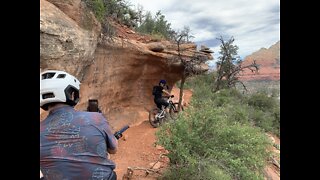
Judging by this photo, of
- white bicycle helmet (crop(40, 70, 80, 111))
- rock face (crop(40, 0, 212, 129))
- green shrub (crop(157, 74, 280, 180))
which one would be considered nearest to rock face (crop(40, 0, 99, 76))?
rock face (crop(40, 0, 212, 129))

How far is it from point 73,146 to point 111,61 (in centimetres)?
758

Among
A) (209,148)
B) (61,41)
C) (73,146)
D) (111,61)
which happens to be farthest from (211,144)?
(73,146)

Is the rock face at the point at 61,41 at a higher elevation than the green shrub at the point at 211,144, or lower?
higher

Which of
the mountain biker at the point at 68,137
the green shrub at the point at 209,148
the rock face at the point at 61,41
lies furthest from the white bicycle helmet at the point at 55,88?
the green shrub at the point at 209,148

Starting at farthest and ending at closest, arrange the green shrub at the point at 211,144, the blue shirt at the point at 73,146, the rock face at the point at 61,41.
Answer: the green shrub at the point at 211,144, the rock face at the point at 61,41, the blue shirt at the point at 73,146

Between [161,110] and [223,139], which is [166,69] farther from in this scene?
[223,139]

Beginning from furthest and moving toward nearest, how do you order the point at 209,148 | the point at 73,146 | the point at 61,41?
the point at 209,148
the point at 61,41
the point at 73,146

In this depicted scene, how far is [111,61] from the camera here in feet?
30.1

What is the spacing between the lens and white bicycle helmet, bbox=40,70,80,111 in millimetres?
1756

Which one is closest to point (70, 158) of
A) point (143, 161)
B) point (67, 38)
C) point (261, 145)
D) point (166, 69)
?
point (67, 38)

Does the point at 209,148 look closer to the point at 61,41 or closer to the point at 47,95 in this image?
the point at 61,41

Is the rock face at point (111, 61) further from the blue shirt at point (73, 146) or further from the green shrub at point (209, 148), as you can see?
the blue shirt at point (73, 146)

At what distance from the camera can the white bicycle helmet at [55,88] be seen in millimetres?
1756
